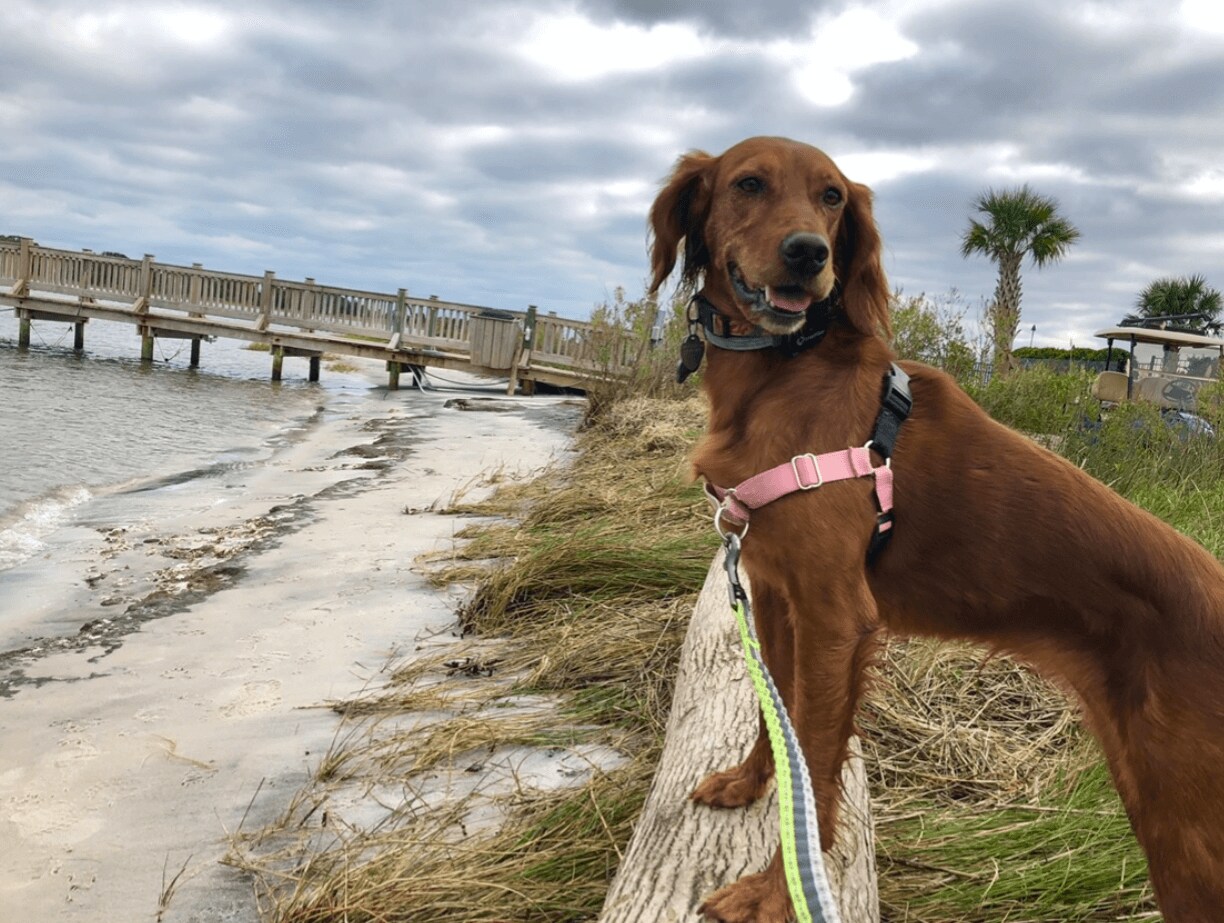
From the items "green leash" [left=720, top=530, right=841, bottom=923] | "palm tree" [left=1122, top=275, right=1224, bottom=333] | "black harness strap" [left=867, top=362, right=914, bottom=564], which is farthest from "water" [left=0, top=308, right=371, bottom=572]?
"palm tree" [left=1122, top=275, right=1224, bottom=333]

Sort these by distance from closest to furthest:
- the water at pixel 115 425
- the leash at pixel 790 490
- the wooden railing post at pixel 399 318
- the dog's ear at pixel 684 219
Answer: the leash at pixel 790 490
the dog's ear at pixel 684 219
the water at pixel 115 425
the wooden railing post at pixel 399 318

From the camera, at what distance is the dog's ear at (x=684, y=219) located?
253 cm

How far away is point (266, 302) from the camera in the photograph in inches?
912

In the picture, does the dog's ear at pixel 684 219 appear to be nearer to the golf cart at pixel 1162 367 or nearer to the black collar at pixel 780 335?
the black collar at pixel 780 335

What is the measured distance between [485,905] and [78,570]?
4908 millimetres

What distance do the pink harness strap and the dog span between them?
0.02 metres

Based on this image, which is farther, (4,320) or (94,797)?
(4,320)

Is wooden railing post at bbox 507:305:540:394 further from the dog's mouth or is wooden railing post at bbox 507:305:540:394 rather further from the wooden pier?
the dog's mouth

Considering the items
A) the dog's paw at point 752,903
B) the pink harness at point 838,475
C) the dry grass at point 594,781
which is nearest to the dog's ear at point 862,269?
the pink harness at point 838,475

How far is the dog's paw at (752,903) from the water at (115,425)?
5821mm

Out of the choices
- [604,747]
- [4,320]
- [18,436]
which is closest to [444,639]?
[604,747]

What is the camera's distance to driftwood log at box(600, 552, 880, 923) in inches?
75.7

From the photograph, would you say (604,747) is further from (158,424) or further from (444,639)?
(158,424)

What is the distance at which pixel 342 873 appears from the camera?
2.23 meters
